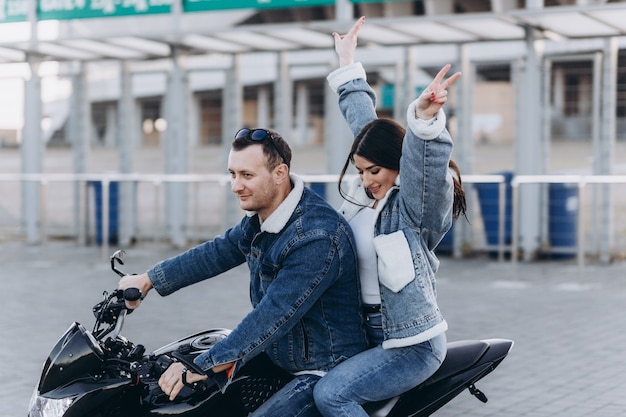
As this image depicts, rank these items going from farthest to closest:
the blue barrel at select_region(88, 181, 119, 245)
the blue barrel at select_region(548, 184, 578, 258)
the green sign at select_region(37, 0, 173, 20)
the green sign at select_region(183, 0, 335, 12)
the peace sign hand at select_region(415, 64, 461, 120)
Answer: the blue barrel at select_region(88, 181, 119, 245) → the green sign at select_region(37, 0, 173, 20) → the green sign at select_region(183, 0, 335, 12) → the blue barrel at select_region(548, 184, 578, 258) → the peace sign hand at select_region(415, 64, 461, 120)

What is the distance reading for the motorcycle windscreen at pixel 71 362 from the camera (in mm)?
3453

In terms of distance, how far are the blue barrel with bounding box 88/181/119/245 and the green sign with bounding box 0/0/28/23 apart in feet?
7.58

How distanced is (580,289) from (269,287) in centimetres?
782

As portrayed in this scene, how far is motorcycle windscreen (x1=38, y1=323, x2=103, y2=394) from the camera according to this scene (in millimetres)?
3453

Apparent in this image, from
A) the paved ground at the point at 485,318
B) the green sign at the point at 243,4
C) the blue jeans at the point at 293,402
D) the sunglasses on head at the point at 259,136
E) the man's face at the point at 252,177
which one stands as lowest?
the paved ground at the point at 485,318

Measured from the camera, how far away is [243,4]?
14.0m

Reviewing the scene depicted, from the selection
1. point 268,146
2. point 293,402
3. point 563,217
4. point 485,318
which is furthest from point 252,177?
point 563,217

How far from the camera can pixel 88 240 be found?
51.9 feet

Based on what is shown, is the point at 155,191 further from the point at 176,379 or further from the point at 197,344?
the point at 176,379

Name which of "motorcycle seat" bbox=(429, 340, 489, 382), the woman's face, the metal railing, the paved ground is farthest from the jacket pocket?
the metal railing

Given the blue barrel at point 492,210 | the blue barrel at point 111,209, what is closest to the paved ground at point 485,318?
the blue barrel at point 492,210

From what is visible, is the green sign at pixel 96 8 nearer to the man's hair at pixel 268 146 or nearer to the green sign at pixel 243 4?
the green sign at pixel 243 4

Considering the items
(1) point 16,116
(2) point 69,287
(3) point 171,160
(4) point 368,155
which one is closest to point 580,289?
(2) point 69,287

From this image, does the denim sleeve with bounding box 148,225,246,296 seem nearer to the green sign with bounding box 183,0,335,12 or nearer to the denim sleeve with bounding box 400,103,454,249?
the denim sleeve with bounding box 400,103,454,249
